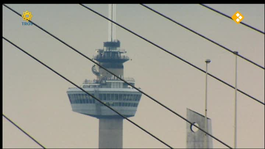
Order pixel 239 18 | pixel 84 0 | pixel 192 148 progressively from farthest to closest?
pixel 192 148 → pixel 239 18 → pixel 84 0

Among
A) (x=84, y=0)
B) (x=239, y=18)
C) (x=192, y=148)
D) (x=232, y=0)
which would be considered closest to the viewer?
(x=232, y=0)

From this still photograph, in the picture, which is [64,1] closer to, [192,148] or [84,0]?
[84,0]

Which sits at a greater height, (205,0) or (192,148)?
(192,148)

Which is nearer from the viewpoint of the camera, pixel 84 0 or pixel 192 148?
pixel 84 0

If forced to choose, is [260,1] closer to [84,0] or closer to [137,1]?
[137,1]

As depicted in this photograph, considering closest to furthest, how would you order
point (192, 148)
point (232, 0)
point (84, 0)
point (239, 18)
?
1. point (232, 0)
2. point (84, 0)
3. point (239, 18)
4. point (192, 148)

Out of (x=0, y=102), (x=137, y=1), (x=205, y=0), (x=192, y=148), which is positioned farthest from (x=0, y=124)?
(x=192, y=148)

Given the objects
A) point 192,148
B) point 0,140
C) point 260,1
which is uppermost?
point 192,148

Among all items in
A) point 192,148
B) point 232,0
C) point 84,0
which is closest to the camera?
point 232,0

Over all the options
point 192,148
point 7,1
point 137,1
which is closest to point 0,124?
point 7,1

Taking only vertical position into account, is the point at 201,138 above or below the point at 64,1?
above
